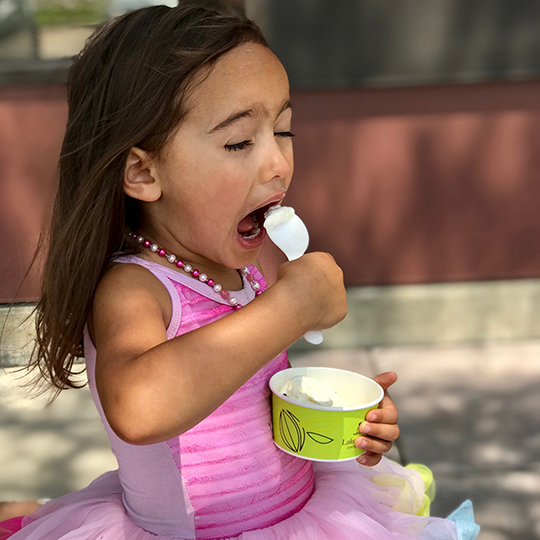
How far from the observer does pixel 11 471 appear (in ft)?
7.94

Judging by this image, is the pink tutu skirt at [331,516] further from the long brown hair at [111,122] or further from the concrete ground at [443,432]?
the concrete ground at [443,432]

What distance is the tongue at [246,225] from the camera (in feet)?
4.57

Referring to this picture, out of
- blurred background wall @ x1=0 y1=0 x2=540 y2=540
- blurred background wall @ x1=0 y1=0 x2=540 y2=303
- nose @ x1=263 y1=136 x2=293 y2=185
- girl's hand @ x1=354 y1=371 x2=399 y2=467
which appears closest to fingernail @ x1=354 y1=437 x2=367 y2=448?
girl's hand @ x1=354 y1=371 x2=399 y2=467

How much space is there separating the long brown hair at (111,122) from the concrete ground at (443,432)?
1.21m

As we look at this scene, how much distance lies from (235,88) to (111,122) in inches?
9.9

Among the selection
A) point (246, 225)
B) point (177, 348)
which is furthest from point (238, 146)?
point (177, 348)

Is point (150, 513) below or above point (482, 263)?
above

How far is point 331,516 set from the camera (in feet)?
4.64

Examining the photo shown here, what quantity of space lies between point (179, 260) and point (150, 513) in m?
0.53

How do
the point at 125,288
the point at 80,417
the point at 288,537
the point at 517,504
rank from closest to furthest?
the point at 125,288, the point at 288,537, the point at 517,504, the point at 80,417

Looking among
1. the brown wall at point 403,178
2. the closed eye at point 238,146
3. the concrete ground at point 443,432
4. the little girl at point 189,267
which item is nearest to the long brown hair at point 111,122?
the little girl at point 189,267

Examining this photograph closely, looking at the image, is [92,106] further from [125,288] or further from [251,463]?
[251,463]

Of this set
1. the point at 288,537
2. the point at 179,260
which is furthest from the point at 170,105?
the point at 288,537

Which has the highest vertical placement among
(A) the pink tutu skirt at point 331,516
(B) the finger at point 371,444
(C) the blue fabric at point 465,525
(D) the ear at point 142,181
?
(D) the ear at point 142,181
